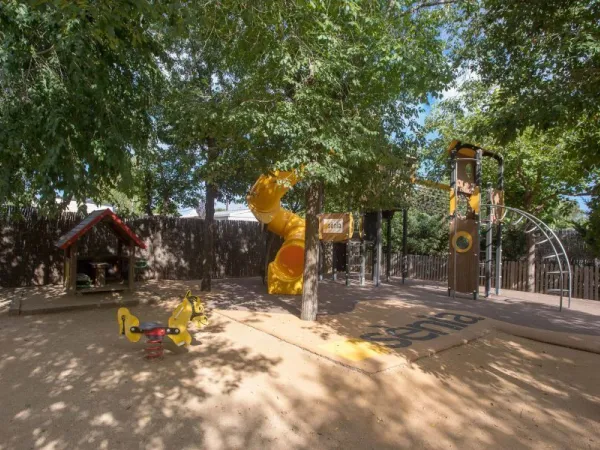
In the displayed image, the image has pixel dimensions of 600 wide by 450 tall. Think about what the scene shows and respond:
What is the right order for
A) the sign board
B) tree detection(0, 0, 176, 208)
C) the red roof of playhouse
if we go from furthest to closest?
the sign board → the red roof of playhouse → tree detection(0, 0, 176, 208)

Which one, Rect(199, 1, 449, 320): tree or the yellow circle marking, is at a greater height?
Rect(199, 1, 449, 320): tree

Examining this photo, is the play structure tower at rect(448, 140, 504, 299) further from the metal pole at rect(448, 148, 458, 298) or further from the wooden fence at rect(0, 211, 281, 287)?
the wooden fence at rect(0, 211, 281, 287)

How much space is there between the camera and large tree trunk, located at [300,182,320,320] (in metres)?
7.02

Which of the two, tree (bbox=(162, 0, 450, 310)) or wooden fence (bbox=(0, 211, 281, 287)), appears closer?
tree (bbox=(162, 0, 450, 310))

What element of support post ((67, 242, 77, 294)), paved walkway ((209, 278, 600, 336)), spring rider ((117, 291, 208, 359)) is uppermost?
support post ((67, 242, 77, 294))

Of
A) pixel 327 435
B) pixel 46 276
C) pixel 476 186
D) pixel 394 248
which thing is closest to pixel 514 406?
pixel 327 435

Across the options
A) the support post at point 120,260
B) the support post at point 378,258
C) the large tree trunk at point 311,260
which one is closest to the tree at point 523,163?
the support post at point 378,258

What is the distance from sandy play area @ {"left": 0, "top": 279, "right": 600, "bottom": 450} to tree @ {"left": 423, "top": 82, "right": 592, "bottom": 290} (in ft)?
24.0

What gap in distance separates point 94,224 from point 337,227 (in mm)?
6555

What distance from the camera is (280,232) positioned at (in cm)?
1117

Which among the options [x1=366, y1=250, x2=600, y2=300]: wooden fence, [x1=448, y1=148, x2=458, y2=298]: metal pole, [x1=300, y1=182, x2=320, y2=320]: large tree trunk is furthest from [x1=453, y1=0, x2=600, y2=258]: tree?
[x1=366, y1=250, x2=600, y2=300]: wooden fence

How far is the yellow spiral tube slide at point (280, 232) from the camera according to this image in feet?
31.9

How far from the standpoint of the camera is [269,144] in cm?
628

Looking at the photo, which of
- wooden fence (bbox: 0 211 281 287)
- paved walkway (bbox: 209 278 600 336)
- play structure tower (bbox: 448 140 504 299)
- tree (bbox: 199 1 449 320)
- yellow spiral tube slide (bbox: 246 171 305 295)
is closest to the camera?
tree (bbox: 199 1 449 320)
